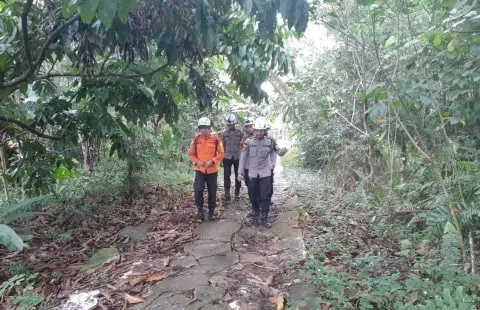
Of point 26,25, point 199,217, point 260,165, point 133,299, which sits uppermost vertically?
point 26,25

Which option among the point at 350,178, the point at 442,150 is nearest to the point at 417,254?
the point at 442,150

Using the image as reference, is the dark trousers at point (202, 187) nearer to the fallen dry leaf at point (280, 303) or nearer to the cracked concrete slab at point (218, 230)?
the cracked concrete slab at point (218, 230)

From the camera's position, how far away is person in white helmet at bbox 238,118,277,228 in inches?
261

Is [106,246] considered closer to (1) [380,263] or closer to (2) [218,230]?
(2) [218,230]

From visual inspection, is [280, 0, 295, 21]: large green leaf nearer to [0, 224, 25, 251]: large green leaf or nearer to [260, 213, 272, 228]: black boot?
[0, 224, 25, 251]: large green leaf

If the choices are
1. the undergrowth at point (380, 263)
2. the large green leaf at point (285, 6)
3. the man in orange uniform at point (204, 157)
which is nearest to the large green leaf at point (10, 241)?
the large green leaf at point (285, 6)

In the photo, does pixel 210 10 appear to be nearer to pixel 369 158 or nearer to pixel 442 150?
pixel 442 150

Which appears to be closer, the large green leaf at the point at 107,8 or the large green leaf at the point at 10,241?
the large green leaf at the point at 107,8

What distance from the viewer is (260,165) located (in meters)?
6.67

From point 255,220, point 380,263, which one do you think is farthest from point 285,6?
point 255,220

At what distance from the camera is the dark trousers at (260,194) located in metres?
6.64

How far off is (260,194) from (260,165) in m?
0.47

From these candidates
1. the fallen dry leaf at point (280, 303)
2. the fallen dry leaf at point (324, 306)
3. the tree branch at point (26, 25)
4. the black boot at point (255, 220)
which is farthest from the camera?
the black boot at point (255, 220)

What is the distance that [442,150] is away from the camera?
5707mm
